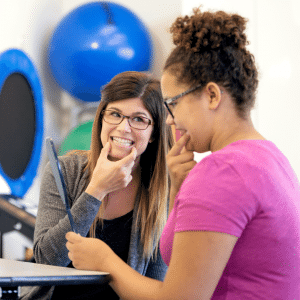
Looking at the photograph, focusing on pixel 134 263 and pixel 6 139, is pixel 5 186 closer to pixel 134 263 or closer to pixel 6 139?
pixel 6 139

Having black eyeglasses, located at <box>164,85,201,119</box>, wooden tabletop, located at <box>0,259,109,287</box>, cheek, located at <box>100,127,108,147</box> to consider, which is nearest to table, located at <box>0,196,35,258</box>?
cheek, located at <box>100,127,108,147</box>

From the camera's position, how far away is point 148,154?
144cm

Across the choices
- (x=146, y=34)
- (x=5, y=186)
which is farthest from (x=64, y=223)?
(x=146, y=34)

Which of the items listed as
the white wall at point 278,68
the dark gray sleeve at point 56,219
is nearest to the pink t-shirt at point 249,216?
the dark gray sleeve at point 56,219

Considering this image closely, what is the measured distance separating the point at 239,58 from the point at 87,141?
4.57ft

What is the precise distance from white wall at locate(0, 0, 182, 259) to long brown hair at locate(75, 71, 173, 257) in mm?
876

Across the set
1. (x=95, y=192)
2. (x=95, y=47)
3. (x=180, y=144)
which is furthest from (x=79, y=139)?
(x=180, y=144)

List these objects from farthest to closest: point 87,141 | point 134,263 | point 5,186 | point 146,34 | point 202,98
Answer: point 146,34 < point 87,141 < point 5,186 < point 134,263 < point 202,98

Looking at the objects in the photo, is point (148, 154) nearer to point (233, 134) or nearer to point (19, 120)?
point (233, 134)

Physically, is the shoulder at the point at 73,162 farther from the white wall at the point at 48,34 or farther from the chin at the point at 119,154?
the white wall at the point at 48,34

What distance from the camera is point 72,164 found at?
1326 mm

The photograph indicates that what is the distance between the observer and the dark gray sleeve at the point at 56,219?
3.64 ft

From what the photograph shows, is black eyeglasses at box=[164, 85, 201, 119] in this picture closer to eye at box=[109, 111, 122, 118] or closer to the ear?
the ear

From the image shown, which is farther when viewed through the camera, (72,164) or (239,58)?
(72,164)
